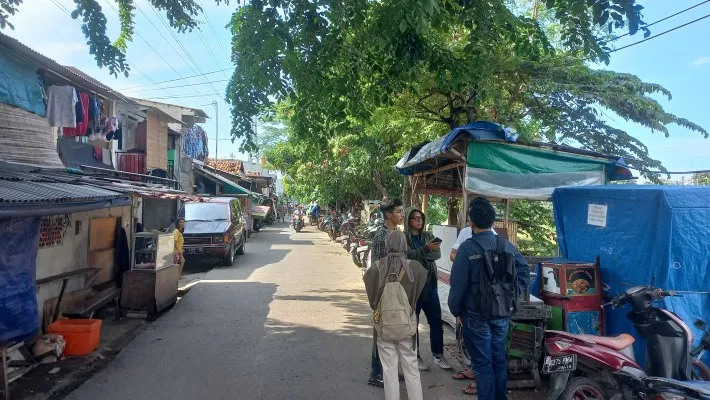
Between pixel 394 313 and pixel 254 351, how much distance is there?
2758mm

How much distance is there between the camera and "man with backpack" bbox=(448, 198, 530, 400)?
4070 mm

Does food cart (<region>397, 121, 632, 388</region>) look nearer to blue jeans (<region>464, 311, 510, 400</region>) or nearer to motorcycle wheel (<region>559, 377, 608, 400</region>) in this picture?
blue jeans (<region>464, 311, 510, 400</region>)

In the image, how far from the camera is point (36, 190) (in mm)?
4781

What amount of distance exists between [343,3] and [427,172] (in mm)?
4598

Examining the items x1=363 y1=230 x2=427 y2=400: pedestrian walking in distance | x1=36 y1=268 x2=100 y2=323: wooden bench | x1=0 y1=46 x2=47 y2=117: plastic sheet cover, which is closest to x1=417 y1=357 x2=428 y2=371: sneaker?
x1=363 y1=230 x2=427 y2=400: pedestrian walking in distance

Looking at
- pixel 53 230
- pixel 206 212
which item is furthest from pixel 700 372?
pixel 206 212

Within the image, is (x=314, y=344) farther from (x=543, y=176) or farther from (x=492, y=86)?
(x=492, y=86)

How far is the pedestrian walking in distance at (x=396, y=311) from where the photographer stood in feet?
13.8

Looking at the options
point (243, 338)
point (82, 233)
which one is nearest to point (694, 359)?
point (243, 338)

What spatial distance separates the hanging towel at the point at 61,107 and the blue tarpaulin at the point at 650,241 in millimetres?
8897

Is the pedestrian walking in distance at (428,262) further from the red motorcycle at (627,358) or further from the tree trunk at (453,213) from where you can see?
the tree trunk at (453,213)

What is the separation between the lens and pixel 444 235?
8109mm

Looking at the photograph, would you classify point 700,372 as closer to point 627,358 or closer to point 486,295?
point 627,358

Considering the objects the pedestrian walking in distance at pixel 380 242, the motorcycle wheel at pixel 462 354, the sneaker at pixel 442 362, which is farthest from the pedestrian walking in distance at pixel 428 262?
the pedestrian walking in distance at pixel 380 242
